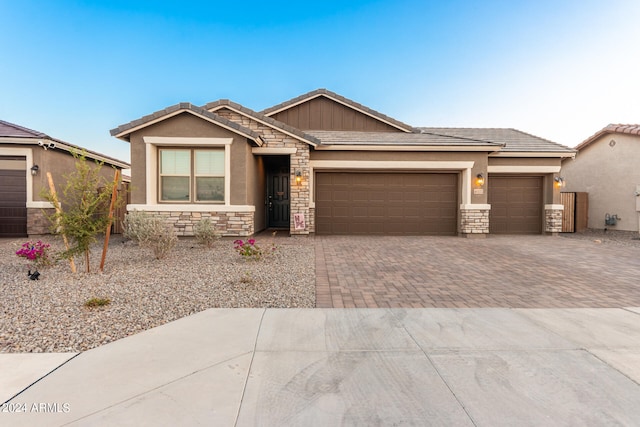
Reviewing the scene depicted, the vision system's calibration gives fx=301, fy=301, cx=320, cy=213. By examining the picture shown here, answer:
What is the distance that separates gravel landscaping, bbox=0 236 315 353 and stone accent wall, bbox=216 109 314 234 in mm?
4085

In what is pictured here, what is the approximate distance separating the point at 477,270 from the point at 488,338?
3.50 meters

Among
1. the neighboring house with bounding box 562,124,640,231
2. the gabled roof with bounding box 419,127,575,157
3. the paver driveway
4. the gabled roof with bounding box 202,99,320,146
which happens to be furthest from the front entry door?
the neighboring house with bounding box 562,124,640,231

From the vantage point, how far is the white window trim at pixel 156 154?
954 centimetres

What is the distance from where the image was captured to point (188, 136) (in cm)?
965

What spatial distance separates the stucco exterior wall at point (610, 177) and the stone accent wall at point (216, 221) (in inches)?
638

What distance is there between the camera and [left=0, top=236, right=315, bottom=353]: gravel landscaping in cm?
319

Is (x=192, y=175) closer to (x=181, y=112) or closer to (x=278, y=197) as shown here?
(x=181, y=112)

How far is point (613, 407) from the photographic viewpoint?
2066 mm

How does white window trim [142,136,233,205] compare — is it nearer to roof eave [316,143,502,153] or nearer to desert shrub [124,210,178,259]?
desert shrub [124,210,178,259]

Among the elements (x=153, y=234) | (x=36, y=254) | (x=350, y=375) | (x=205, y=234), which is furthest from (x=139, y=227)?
(x=350, y=375)

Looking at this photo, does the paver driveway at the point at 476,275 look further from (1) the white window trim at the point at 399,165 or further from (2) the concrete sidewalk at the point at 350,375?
(1) the white window trim at the point at 399,165

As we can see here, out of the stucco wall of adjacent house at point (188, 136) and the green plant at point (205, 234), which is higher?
the stucco wall of adjacent house at point (188, 136)

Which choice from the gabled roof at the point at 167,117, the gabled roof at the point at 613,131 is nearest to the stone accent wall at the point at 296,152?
the gabled roof at the point at 167,117

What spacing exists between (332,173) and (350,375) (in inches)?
398
